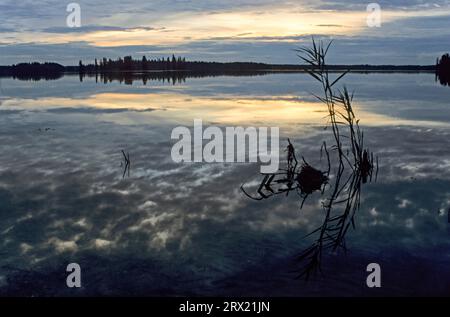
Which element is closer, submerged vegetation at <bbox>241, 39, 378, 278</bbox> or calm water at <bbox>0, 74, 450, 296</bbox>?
calm water at <bbox>0, 74, 450, 296</bbox>

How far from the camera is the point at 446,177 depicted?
15.8 meters

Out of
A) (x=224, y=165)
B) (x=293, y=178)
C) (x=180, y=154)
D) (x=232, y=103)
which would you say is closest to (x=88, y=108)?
(x=232, y=103)

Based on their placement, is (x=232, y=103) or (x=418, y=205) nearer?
(x=418, y=205)

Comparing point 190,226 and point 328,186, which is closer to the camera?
point 190,226

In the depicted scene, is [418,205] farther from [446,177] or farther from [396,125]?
[396,125]

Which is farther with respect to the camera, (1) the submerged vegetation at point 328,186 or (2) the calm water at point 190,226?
(1) the submerged vegetation at point 328,186

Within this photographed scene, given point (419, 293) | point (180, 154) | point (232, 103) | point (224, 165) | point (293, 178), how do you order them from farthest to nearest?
point (232, 103) → point (180, 154) → point (224, 165) → point (293, 178) → point (419, 293)

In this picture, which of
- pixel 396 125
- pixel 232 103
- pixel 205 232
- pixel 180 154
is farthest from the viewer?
pixel 232 103

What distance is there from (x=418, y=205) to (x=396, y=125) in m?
17.6

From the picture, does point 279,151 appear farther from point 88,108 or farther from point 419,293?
point 88,108

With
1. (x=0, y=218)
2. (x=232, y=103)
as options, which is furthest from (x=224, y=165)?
(x=232, y=103)

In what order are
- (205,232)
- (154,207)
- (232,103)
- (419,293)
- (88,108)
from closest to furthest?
(419,293), (205,232), (154,207), (88,108), (232,103)

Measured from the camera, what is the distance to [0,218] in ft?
38.3
